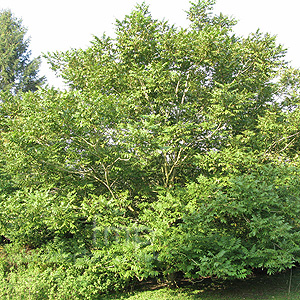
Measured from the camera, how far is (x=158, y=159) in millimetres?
8562

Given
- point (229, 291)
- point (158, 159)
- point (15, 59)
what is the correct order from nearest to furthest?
point (229, 291) < point (158, 159) < point (15, 59)

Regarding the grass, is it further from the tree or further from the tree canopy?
the tree

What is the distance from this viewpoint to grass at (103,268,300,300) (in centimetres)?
762

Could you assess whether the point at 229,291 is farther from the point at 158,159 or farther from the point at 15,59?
the point at 15,59

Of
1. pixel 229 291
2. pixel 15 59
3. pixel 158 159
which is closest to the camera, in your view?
pixel 229 291

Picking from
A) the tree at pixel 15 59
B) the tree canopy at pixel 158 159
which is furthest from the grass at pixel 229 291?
the tree at pixel 15 59

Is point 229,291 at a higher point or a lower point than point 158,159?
lower

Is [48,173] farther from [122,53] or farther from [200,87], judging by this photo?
[200,87]

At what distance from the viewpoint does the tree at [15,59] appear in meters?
26.3

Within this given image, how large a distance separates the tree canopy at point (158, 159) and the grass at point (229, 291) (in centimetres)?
61

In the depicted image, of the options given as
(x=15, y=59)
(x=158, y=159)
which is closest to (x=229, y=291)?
(x=158, y=159)

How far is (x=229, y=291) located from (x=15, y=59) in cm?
2916

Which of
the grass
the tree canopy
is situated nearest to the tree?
the tree canopy

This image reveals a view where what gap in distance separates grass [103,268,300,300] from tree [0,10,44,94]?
79.5ft
